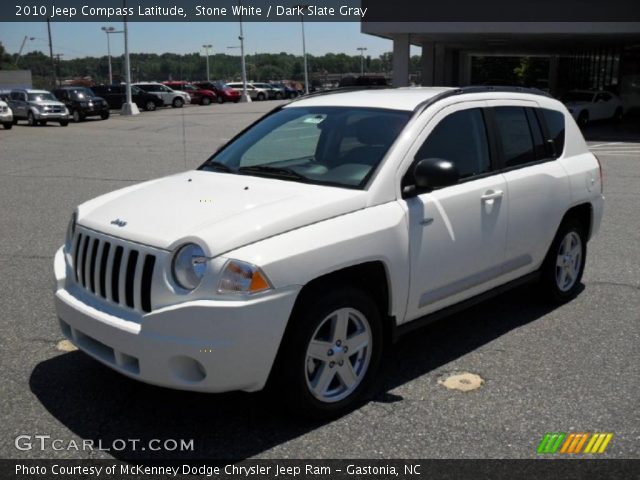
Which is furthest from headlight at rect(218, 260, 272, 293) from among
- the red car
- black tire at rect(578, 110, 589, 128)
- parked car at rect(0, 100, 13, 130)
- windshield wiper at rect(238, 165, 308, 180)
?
the red car

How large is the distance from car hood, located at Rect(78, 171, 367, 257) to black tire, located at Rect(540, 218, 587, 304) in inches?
89.8

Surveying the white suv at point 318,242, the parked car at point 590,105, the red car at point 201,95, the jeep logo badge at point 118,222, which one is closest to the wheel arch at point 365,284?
the white suv at point 318,242

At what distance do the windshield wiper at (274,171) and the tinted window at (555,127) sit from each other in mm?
2361

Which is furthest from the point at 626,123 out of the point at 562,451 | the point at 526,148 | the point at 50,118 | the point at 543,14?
the point at 562,451

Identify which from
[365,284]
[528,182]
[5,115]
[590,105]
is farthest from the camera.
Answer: [5,115]

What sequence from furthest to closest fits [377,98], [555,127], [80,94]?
1. [80,94]
2. [555,127]
3. [377,98]

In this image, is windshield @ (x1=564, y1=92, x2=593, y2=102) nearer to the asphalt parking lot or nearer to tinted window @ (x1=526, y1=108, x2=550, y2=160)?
the asphalt parking lot

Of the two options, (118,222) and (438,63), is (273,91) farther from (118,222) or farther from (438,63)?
(118,222)

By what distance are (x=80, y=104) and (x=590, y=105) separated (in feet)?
79.2

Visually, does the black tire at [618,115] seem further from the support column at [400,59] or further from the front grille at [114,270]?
the front grille at [114,270]

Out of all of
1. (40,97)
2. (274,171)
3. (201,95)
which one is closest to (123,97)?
(201,95)

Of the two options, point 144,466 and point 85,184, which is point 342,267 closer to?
point 144,466

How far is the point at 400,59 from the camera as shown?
105 ft

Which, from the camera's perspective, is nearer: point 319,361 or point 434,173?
point 319,361
